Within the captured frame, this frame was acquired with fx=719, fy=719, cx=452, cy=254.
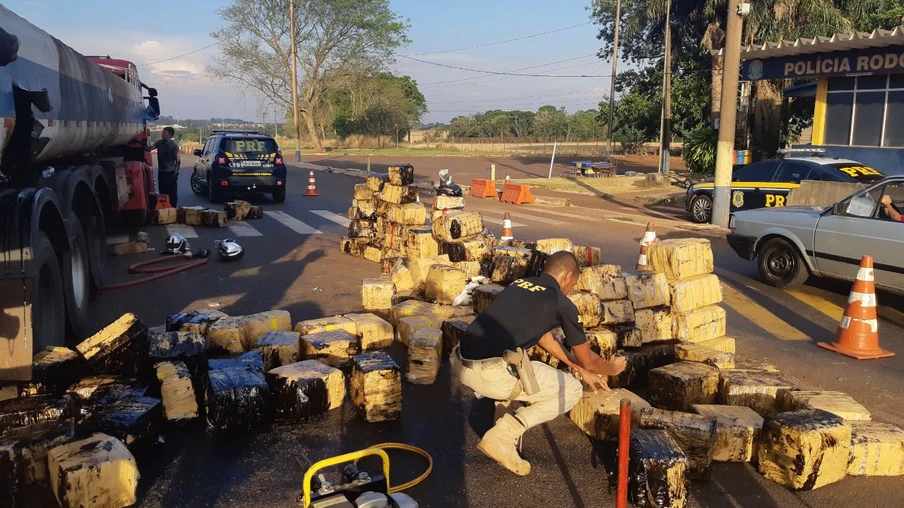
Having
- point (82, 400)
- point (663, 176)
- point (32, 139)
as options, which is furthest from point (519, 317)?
point (663, 176)

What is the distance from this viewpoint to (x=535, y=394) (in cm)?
455

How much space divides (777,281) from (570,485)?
6.76 m

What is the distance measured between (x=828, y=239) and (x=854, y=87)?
47.5ft

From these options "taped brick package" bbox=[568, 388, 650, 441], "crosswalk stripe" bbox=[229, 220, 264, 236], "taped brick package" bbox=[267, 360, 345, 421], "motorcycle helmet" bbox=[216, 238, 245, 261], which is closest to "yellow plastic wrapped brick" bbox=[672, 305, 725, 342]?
"taped brick package" bbox=[568, 388, 650, 441]

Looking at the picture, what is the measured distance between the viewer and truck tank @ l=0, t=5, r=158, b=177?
5.62 metres

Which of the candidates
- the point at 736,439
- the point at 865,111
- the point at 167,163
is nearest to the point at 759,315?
the point at 736,439

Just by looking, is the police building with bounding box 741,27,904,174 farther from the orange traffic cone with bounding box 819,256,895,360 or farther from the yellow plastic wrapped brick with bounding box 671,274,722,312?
the yellow plastic wrapped brick with bounding box 671,274,722,312

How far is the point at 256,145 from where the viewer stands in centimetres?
1966

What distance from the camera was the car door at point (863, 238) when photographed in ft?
27.0

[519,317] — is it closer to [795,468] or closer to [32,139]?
[795,468]

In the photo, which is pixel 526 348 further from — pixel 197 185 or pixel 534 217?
pixel 197 185

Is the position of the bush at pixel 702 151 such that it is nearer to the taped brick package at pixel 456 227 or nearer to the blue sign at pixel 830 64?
the blue sign at pixel 830 64

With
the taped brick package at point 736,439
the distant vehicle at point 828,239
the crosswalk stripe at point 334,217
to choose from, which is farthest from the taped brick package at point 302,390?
the crosswalk stripe at point 334,217

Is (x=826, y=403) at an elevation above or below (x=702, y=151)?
below
